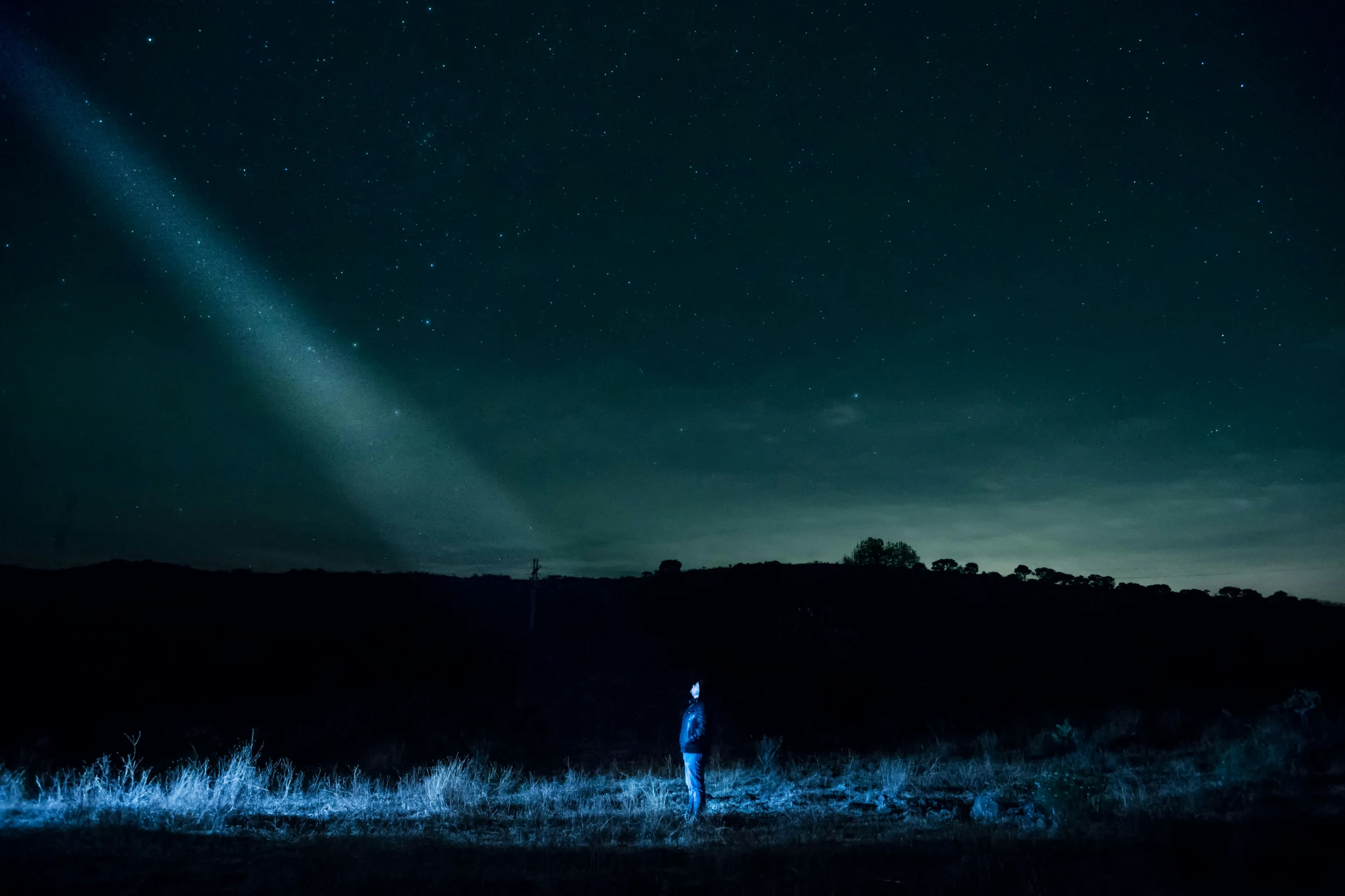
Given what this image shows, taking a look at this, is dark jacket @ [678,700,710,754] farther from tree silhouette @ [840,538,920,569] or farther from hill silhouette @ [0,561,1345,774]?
tree silhouette @ [840,538,920,569]

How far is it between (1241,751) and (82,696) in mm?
30426

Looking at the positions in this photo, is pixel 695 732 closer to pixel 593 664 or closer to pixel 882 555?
pixel 593 664

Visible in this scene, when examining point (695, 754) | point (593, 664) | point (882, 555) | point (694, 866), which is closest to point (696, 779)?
point (695, 754)

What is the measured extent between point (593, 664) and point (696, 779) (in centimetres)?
2228

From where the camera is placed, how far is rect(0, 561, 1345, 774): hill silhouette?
21.9 m

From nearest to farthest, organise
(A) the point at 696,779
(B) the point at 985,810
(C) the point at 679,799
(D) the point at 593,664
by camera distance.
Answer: (B) the point at 985,810 < (A) the point at 696,779 < (C) the point at 679,799 < (D) the point at 593,664

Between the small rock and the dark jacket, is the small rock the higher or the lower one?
the lower one

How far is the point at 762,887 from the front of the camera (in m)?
7.08

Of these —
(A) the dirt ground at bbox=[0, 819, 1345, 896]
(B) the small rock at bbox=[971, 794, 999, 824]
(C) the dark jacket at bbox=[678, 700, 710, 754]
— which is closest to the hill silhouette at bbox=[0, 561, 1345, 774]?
(B) the small rock at bbox=[971, 794, 999, 824]

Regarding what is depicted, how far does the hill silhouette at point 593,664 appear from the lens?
21875mm

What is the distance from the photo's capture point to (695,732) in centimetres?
1138

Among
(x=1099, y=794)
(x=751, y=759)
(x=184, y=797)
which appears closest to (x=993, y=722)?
(x=751, y=759)

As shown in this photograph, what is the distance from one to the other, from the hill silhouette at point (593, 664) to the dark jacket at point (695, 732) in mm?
8900

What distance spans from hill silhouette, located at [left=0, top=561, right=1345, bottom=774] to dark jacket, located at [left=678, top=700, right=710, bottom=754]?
350 inches
